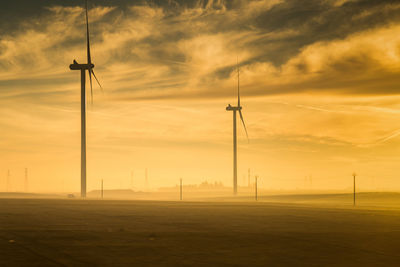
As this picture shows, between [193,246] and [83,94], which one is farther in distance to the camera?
[83,94]

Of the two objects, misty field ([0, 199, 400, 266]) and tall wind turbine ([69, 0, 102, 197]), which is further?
tall wind turbine ([69, 0, 102, 197])

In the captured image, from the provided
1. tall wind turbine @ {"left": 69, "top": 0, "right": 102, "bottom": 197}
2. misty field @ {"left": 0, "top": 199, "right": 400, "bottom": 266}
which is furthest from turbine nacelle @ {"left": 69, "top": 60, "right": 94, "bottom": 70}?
misty field @ {"left": 0, "top": 199, "right": 400, "bottom": 266}

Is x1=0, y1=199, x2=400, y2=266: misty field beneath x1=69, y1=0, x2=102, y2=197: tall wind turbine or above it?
beneath

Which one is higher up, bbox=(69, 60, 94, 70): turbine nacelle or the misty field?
bbox=(69, 60, 94, 70): turbine nacelle

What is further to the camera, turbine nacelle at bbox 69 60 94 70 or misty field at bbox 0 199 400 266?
turbine nacelle at bbox 69 60 94 70

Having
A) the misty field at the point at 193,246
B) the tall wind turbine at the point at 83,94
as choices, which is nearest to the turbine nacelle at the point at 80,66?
the tall wind turbine at the point at 83,94

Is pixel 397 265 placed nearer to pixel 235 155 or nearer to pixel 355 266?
pixel 355 266

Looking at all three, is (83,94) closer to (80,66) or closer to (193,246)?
(80,66)

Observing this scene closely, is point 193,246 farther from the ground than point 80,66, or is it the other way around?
point 80,66

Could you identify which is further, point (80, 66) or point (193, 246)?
point (80, 66)

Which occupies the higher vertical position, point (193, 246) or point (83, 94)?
point (83, 94)

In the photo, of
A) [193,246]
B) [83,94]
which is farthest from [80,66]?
[193,246]

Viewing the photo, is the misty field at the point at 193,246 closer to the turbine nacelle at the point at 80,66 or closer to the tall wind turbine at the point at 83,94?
the tall wind turbine at the point at 83,94

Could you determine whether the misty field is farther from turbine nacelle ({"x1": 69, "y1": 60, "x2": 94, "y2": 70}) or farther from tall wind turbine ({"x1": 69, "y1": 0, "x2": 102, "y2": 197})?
turbine nacelle ({"x1": 69, "y1": 60, "x2": 94, "y2": 70})
